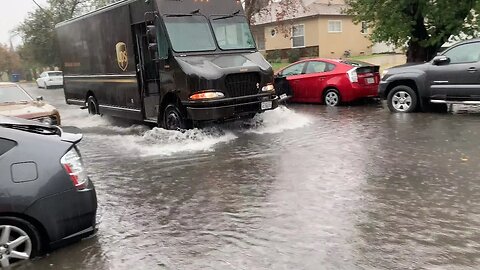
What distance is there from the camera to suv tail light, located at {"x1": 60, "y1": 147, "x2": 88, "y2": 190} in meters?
4.23

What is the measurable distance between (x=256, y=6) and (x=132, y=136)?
563 inches

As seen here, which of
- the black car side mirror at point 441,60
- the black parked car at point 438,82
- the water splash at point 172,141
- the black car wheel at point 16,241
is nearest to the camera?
the black car wheel at point 16,241

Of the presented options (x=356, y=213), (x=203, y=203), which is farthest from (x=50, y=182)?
(x=356, y=213)

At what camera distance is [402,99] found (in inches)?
464

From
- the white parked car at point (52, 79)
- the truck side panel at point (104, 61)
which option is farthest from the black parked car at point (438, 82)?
the white parked car at point (52, 79)

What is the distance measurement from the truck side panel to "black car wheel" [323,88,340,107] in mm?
5846

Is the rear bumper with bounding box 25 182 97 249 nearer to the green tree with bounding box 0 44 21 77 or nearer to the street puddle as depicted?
the street puddle

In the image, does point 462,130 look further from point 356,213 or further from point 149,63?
point 149,63

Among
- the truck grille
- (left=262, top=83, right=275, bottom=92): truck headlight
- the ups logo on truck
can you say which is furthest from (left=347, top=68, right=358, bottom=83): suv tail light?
the ups logo on truck

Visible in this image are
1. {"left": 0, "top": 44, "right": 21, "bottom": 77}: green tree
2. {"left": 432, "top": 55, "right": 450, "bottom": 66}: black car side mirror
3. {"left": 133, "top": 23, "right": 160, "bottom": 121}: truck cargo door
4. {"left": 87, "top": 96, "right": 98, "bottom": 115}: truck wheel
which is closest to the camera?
{"left": 133, "top": 23, "right": 160, "bottom": 121}: truck cargo door

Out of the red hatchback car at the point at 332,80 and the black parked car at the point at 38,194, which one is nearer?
the black parked car at the point at 38,194

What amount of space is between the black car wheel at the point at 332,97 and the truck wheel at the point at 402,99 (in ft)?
6.63

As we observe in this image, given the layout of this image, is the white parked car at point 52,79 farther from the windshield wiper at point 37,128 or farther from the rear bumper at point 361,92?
the windshield wiper at point 37,128

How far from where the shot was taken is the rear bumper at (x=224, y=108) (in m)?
9.12
